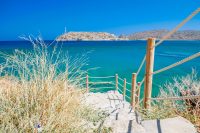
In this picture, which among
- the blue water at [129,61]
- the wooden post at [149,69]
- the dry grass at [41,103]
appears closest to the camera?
the dry grass at [41,103]

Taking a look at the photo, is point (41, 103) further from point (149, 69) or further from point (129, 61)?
point (129, 61)

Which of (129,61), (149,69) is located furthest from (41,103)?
(129,61)

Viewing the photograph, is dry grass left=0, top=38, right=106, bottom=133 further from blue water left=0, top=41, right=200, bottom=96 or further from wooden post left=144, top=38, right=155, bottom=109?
wooden post left=144, top=38, right=155, bottom=109

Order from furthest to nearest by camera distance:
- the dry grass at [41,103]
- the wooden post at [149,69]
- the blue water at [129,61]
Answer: the blue water at [129,61]
the wooden post at [149,69]
the dry grass at [41,103]

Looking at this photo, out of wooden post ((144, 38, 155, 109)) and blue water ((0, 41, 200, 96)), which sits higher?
wooden post ((144, 38, 155, 109))

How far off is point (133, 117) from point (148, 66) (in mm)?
886

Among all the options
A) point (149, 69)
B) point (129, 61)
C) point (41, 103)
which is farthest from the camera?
point (129, 61)

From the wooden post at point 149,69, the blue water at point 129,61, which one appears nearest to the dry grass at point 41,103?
the blue water at point 129,61

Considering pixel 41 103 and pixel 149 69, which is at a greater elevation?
pixel 149 69

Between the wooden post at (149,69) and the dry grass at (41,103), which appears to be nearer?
the dry grass at (41,103)

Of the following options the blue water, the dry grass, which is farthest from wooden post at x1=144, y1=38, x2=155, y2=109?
the dry grass

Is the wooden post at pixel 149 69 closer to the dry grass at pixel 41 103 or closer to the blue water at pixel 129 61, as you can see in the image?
the blue water at pixel 129 61

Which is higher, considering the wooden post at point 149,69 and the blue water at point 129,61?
the wooden post at point 149,69


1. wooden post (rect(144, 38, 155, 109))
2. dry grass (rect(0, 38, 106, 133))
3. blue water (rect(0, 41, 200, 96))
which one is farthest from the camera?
blue water (rect(0, 41, 200, 96))
